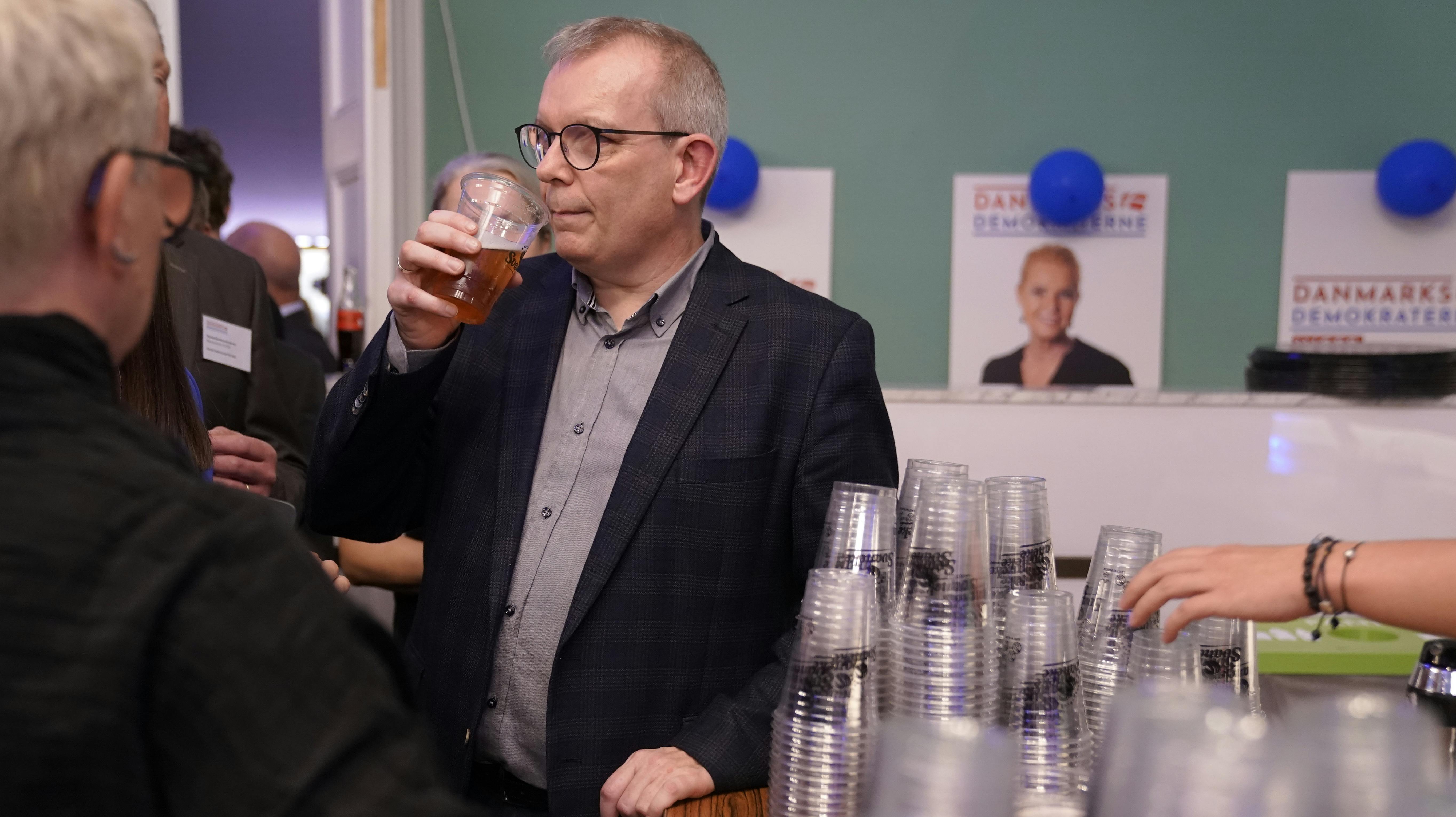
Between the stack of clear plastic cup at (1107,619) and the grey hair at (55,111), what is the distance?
1027 millimetres

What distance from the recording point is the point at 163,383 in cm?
149

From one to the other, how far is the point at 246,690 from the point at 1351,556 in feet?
3.36

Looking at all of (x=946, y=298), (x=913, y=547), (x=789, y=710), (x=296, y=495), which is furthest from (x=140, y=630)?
(x=946, y=298)

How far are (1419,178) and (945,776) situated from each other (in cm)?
494

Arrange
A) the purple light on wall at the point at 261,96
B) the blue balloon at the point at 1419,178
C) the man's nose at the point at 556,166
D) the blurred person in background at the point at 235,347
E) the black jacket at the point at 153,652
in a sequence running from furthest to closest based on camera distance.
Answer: the purple light on wall at the point at 261,96 < the blue balloon at the point at 1419,178 < the blurred person in background at the point at 235,347 < the man's nose at the point at 556,166 < the black jacket at the point at 153,652

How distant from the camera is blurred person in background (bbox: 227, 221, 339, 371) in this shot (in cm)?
441

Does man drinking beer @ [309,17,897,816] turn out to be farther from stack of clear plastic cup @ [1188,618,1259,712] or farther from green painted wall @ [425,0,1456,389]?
green painted wall @ [425,0,1456,389]

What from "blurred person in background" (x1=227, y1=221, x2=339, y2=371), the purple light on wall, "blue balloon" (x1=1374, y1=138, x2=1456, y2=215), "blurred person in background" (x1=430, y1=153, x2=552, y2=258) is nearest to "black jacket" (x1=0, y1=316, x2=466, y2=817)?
"blurred person in background" (x1=430, y1=153, x2=552, y2=258)

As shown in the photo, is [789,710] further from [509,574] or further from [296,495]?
[296,495]

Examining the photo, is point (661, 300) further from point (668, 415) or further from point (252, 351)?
point (252, 351)

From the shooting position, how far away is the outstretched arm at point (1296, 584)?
1104 mm

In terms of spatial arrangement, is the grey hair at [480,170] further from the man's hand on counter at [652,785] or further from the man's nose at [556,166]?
the man's hand on counter at [652,785]

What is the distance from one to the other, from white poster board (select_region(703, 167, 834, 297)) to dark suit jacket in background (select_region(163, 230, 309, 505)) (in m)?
2.79

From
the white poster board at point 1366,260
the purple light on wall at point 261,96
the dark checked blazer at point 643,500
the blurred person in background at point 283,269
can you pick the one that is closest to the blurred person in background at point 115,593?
the dark checked blazer at point 643,500
